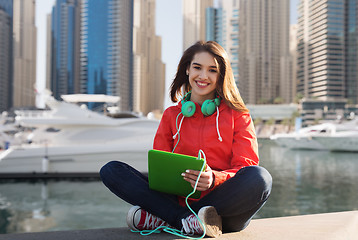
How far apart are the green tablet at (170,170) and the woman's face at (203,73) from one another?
543 mm

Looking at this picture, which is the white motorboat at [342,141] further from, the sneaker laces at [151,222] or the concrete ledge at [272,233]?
the sneaker laces at [151,222]

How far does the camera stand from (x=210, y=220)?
1.63m

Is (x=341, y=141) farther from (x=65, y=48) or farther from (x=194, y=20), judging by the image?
(x=65, y=48)

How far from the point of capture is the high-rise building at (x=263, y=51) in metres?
84.8

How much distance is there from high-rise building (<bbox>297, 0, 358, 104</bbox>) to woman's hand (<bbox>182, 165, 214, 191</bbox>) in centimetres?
7916

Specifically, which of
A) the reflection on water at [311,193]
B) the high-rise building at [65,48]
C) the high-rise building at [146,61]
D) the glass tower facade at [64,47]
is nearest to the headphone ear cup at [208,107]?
the reflection on water at [311,193]

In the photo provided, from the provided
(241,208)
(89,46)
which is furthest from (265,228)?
(89,46)

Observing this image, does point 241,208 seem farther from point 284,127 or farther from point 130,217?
point 284,127

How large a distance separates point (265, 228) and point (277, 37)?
301 ft

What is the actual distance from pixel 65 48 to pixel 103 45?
1870cm

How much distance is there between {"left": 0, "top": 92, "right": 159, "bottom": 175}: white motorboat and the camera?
40.1ft

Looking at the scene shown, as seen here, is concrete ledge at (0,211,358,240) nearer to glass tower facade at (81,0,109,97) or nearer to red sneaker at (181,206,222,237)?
red sneaker at (181,206,222,237)

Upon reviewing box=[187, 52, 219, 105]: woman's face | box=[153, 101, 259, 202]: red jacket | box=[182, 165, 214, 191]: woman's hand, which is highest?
box=[187, 52, 219, 105]: woman's face

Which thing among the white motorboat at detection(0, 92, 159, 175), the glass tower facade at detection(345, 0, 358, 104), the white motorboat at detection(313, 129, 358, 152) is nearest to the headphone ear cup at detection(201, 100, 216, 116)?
the white motorboat at detection(0, 92, 159, 175)
